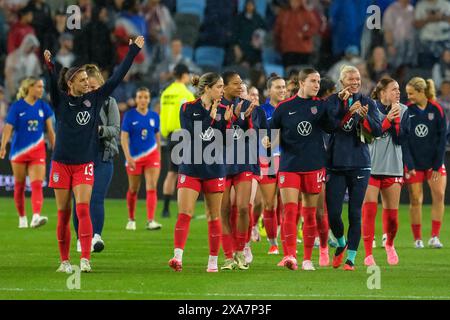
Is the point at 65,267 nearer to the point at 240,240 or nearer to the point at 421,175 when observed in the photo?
the point at 240,240

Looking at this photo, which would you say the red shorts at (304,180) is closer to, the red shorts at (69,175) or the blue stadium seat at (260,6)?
the red shorts at (69,175)

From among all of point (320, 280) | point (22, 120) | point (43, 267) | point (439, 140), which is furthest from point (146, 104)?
point (320, 280)

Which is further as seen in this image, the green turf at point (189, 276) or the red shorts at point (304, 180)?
the red shorts at point (304, 180)

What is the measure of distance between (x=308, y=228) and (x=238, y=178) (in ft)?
3.28

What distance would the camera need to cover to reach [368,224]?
1404cm

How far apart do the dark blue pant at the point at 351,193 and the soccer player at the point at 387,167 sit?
2.01 feet

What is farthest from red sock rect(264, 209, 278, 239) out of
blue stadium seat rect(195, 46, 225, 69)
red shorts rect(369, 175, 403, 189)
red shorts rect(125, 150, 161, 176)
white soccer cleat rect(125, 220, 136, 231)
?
blue stadium seat rect(195, 46, 225, 69)

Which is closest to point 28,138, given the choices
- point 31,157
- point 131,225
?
point 31,157

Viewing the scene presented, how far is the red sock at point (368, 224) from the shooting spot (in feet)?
45.8

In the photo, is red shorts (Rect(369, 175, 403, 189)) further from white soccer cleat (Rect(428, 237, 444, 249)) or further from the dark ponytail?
the dark ponytail

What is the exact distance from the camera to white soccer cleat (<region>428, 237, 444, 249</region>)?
16.5 metres

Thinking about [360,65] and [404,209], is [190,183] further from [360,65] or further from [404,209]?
[360,65]

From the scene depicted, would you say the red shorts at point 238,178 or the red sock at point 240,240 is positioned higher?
the red shorts at point 238,178

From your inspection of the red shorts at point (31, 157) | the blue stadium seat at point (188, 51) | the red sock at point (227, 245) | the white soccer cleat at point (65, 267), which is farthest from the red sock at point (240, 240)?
the blue stadium seat at point (188, 51)
